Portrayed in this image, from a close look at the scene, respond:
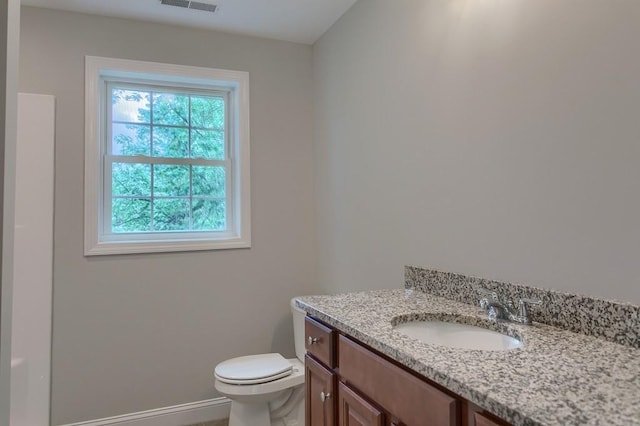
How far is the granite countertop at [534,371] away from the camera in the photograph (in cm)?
72

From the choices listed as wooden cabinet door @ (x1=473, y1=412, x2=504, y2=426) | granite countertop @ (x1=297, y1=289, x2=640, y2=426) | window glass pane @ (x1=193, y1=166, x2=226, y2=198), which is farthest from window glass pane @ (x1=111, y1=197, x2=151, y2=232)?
wooden cabinet door @ (x1=473, y1=412, x2=504, y2=426)

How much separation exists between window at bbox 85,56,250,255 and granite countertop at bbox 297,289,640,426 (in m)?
1.72

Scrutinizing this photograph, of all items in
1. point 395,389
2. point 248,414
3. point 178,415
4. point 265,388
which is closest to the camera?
point 395,389

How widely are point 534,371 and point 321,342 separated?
83 cm

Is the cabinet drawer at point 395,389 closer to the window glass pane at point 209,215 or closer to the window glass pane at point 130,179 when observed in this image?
the window glass pane at point 209,215

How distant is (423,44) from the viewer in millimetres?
1836

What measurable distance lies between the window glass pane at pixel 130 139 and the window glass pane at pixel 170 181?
0.15m

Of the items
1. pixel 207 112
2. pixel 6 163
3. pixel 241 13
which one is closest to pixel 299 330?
pixel 207 112

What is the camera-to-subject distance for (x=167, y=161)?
2768mm

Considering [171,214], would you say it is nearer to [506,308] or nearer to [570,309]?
[506,308]

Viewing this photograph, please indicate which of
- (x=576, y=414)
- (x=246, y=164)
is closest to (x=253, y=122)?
(x=246, y=164)

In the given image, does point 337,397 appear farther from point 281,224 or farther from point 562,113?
point 281,224

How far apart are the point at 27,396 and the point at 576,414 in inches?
105

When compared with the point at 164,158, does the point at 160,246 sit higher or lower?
lower
